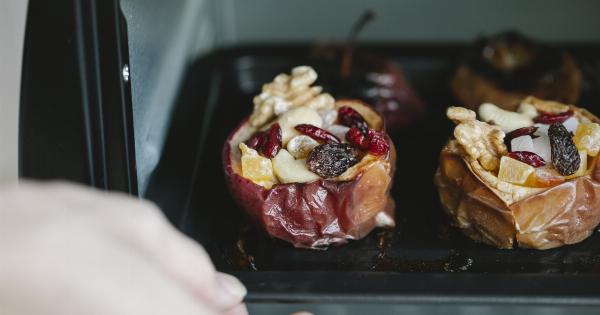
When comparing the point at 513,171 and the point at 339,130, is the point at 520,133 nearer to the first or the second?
the point at 513,171

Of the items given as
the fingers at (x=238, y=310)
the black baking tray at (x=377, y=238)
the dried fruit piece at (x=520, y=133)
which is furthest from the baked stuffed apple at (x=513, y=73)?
the fingers at (x=238, y=310)

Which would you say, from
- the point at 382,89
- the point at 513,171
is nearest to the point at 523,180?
the point at 513,171

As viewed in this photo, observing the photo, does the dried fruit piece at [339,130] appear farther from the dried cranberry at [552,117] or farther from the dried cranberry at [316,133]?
the dried cranberry at [552,117]

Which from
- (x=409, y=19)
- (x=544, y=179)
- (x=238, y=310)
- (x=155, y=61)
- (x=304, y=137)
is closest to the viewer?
(x=238, y=310)

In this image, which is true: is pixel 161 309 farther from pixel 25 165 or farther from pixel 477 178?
pixel 477 178

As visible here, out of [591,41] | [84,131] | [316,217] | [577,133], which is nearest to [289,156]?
[316,217]
